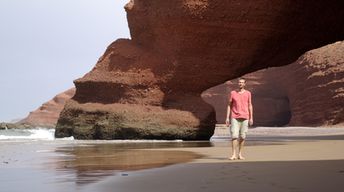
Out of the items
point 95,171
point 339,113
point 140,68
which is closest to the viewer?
point 95,171

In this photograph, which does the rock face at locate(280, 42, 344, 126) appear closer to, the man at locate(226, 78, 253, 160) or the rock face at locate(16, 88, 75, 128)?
the man at locate(226, 78, 253, 160)

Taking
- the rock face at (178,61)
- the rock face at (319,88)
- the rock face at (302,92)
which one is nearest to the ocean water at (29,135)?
the rock face at (178,61)

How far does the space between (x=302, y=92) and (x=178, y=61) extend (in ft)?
91.9

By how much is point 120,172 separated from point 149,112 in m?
12.7

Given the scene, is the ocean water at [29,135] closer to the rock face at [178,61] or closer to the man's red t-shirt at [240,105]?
the rock face at [178,61]

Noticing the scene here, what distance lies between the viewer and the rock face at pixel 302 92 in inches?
1594

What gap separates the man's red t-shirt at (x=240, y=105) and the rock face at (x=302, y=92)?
33.4m

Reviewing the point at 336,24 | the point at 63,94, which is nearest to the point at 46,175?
the point at 336,24

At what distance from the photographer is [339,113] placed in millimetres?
39250

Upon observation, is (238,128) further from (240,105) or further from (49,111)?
(49,111)

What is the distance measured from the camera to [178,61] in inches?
755

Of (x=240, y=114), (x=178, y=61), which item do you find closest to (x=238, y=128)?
Result: (x=240, y=114)

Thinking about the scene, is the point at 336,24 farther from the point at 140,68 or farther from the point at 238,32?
the point at 140,68

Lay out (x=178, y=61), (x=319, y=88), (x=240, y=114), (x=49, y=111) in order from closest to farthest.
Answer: (x=240, y=114), (x=178, y=61), (x=319, y=88), (x=49, y=111)
